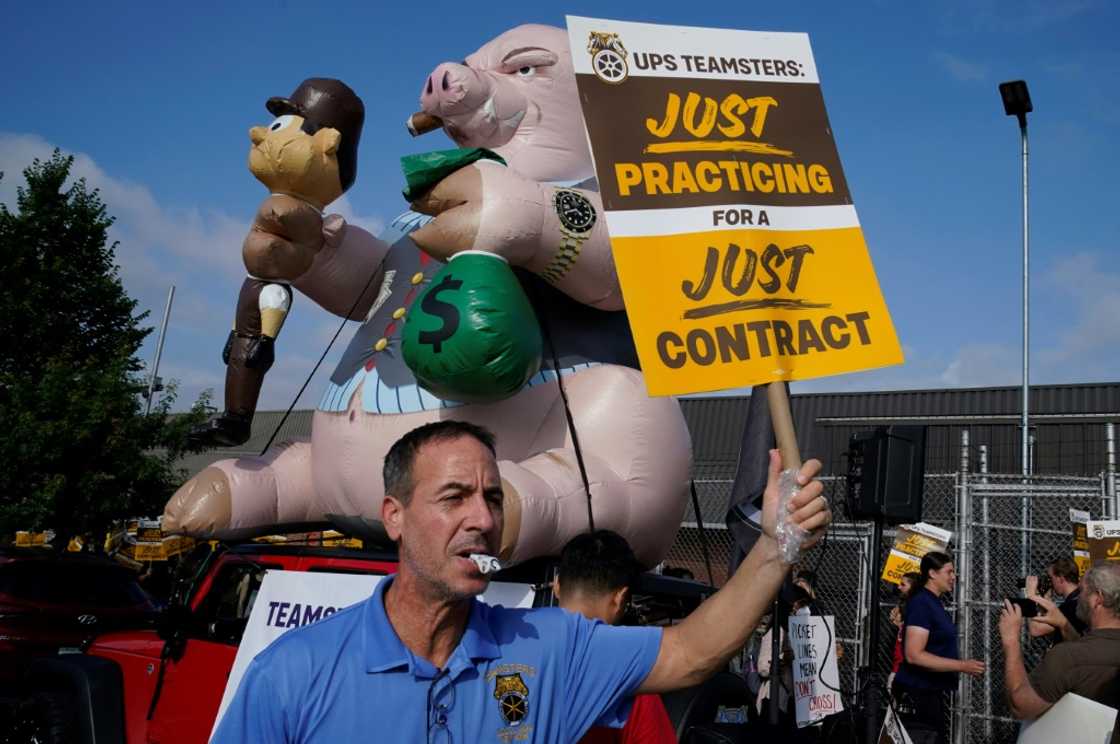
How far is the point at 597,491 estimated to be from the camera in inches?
197

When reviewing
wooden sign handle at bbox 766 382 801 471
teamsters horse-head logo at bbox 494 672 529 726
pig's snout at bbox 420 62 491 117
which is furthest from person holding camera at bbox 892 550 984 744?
teamsters horse-head logo at bbox 494 672 529 726

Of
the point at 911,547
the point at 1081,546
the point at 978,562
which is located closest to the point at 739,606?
the point at 1081,546

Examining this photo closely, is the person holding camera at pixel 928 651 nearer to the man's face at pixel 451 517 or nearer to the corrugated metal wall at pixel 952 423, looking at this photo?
the man's face at pixel 451 517

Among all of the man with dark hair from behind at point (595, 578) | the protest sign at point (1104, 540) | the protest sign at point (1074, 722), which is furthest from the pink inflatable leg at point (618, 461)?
the protest sign at point (1104, 540)

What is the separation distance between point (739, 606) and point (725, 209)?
1.04 metres

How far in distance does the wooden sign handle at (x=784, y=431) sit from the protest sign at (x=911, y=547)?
22.3 feet

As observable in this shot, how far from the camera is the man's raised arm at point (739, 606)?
7.09 feet

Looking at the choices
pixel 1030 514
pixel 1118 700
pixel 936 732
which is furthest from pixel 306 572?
pixel 1030 514

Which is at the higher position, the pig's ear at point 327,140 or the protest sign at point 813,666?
the pig's ear at point 327,140

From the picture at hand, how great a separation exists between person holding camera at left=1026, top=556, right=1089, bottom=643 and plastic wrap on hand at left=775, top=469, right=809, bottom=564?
2725mm

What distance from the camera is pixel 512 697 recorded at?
2.04 meters

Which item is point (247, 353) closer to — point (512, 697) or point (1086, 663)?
point (512, 697)

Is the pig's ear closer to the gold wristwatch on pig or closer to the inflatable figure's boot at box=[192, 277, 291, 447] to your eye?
the inflatable figure's boot at box=[192, 277, 291, 447]

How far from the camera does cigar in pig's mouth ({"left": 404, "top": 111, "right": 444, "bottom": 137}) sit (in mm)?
5918
